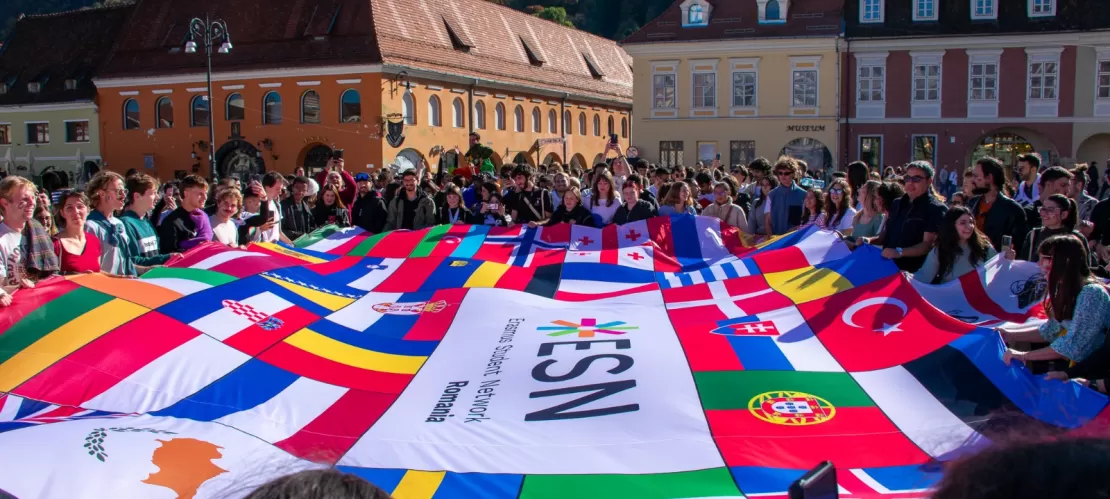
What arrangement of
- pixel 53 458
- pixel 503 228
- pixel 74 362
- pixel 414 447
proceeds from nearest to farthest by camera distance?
pixel 53 458, pixel 414 447, pixel 74 362, pixel 503 228

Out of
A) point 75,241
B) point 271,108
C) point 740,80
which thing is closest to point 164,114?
point 271,108

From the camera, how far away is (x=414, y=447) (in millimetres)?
4461

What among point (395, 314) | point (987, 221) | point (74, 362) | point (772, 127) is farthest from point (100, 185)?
point (772, 127)

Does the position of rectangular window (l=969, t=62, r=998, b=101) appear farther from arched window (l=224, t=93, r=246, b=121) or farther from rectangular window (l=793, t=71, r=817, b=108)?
arched window (l=224, t=93, r=246, b=121)

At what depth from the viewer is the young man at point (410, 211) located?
1144 centimetres

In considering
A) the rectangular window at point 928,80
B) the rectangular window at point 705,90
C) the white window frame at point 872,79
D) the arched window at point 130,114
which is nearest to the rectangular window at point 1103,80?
the rectangular window at point 928,80

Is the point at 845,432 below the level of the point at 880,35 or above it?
below

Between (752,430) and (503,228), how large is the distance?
6215mm

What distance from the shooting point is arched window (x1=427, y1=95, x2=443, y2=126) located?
116 feet

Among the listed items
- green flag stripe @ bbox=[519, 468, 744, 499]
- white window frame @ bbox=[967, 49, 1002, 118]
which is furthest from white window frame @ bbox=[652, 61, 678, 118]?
green flag stripe @ bbox=[519, 468, 744, 499]

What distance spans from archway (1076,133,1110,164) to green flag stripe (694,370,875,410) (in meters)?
33.3

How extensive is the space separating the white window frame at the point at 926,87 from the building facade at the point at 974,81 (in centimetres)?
4

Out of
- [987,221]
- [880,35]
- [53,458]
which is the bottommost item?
[53,458]

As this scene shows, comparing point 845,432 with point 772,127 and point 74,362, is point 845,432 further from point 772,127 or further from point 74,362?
point 772,127
